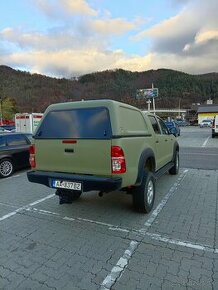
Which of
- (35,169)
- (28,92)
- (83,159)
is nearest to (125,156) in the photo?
(83,159)

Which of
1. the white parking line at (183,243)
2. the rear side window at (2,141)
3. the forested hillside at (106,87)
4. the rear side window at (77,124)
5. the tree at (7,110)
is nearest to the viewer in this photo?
the white parking line at (183,243)

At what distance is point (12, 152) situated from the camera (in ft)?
31.2

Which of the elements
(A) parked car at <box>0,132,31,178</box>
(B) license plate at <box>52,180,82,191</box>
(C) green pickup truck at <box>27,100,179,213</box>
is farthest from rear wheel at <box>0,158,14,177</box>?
(B) license plate at <box>52,180,82,191</box>

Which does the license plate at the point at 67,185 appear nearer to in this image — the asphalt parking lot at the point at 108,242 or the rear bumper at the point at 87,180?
the rear bumper at the point at 87,180

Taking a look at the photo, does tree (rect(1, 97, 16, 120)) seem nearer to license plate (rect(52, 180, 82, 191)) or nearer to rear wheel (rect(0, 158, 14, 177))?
rear wheel (rect(0, 158, 14, 177))

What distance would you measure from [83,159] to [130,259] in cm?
174

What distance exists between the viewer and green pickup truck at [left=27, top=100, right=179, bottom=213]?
455 cm

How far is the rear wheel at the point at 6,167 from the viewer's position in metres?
9.18

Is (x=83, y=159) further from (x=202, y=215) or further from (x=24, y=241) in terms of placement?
(x=202, y=215)

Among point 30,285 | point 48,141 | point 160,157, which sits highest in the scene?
point 48,141

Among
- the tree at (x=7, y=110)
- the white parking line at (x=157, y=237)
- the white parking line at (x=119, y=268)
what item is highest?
the tree at (x=7, y=110)

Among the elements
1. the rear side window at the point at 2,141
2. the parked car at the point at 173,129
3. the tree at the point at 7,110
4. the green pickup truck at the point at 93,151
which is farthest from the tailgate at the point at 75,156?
the tree at the point at 7,110

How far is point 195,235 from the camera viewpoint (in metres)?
4.46

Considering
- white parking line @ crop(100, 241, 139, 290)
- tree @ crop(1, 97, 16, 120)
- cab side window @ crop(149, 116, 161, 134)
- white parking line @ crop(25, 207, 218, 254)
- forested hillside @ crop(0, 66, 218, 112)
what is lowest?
white parking line @ crop(100, 241, 139, 290)
